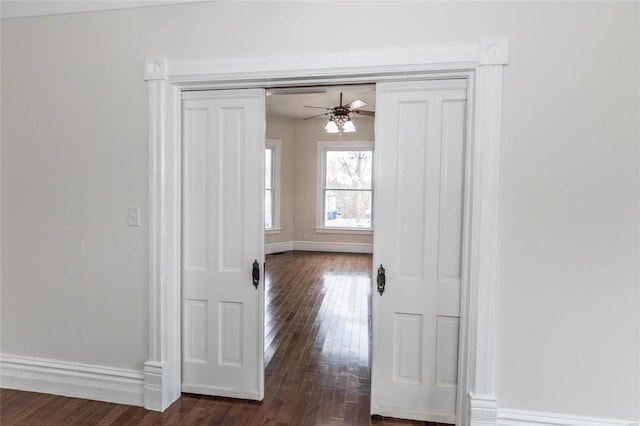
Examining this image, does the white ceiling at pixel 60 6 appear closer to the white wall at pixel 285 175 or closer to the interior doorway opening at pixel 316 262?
the interior doorway opening at pixel 316 262

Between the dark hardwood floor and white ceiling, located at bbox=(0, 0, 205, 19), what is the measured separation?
2694mm

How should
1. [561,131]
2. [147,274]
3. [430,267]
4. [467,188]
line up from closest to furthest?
1. [561,131]
2. [467,188]
3. [430,267]
4. [147,274]

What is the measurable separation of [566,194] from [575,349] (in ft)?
2.90

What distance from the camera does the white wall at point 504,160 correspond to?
1.93m

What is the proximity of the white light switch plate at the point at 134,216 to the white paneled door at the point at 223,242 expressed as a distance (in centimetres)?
29

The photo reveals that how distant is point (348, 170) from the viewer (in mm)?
8156

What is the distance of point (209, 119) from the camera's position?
2424 mm

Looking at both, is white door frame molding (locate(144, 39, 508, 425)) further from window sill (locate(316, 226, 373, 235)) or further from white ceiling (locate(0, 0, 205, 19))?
window sill (locate(316, 226, 373, 235))

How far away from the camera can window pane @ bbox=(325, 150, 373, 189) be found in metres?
8.08

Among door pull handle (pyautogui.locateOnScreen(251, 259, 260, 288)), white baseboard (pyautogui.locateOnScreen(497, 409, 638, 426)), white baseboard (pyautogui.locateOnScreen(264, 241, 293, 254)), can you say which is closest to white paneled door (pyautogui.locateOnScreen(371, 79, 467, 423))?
white baseboard (pyautogui.locateOnScreen(497, 409, 638, 426))

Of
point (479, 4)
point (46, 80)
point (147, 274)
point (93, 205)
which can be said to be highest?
point (479, 4)

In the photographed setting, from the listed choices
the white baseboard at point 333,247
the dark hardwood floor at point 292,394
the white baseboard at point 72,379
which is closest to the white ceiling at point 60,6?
the white baseboard at point 72,379

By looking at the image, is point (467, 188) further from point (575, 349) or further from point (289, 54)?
point (289, 54)

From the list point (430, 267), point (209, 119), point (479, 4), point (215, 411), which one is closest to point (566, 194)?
point (430, 267)
